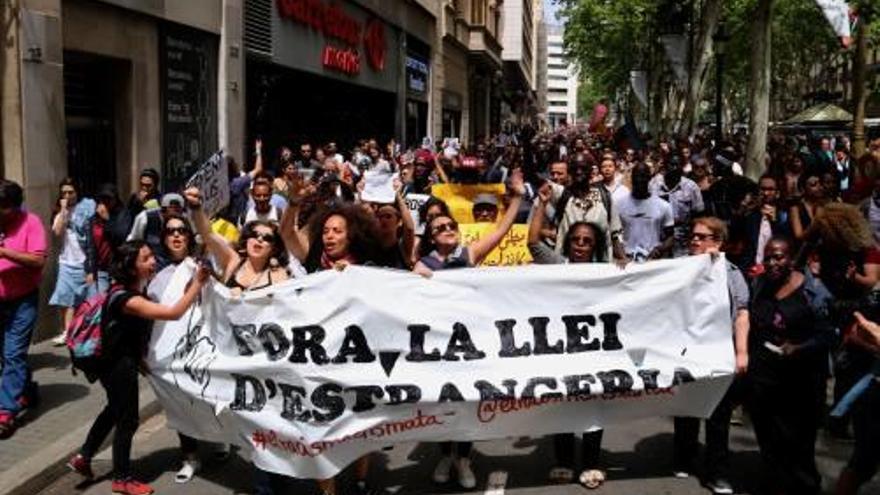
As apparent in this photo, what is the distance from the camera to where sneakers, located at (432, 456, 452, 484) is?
5.98 meters

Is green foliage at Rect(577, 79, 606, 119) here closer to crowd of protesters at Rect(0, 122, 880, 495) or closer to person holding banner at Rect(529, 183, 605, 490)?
crowd of protesters at Rect(0, 122, 880, 495)

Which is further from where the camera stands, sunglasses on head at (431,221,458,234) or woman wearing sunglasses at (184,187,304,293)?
sunglasses on head at (431,221,458,234)

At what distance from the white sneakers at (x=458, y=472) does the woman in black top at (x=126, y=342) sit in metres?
1.64

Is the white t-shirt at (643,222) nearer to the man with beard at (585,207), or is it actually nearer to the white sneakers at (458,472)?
the man with beard at (585,207)

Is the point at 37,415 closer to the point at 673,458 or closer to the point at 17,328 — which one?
the point at 17,328

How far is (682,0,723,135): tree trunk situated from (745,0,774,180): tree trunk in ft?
27.6

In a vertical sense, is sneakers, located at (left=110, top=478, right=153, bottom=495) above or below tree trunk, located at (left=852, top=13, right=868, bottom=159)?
below

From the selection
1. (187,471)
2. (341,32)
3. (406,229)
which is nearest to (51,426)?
(187,471)

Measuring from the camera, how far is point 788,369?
5.50 m

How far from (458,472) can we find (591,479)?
0.76 m

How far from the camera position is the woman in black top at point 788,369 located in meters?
5.46

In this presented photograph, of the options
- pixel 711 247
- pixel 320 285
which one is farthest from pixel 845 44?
pixel 320 285

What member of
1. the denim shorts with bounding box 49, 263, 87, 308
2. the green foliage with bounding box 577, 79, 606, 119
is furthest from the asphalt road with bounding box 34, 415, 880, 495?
the green foliage with bounding box 577, 79, 606, 119

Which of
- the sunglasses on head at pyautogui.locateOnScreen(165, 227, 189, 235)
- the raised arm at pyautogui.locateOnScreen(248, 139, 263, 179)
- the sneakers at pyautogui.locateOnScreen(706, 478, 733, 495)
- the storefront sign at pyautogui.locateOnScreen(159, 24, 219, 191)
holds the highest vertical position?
the storefront sign at pyautogui.locateOnScreen(159, 24, 219, 191)
